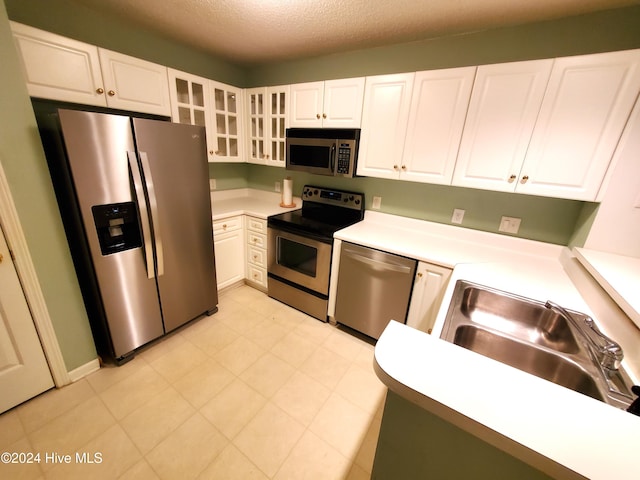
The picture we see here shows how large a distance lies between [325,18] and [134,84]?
1.50 m

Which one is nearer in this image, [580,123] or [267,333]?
[580,123]

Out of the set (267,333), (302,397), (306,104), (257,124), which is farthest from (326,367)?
(257,124)

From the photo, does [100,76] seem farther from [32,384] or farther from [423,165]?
[423,165]

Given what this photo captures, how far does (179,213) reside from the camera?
1.90 meters

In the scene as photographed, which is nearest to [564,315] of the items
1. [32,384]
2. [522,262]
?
[522,262]

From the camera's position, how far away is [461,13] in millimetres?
1595

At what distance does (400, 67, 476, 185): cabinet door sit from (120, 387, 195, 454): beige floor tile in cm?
222

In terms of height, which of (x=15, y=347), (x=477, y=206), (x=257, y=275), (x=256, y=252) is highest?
(x=477, y=206)

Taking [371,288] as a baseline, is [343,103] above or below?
above

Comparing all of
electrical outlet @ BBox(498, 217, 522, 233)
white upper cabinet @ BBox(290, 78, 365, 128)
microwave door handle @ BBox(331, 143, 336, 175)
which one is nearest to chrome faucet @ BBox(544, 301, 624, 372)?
electrical outlet @ BBox(498, 217, 522, 233)

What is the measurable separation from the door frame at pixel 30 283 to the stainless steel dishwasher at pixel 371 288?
1.90 meters

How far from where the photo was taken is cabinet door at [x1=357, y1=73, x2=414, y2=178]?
190 centimetres

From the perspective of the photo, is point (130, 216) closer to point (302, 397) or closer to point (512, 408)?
point (302, 397)

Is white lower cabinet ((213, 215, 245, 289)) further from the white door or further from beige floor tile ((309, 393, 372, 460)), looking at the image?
beige floor tile ((309, 393, 372, 460))
